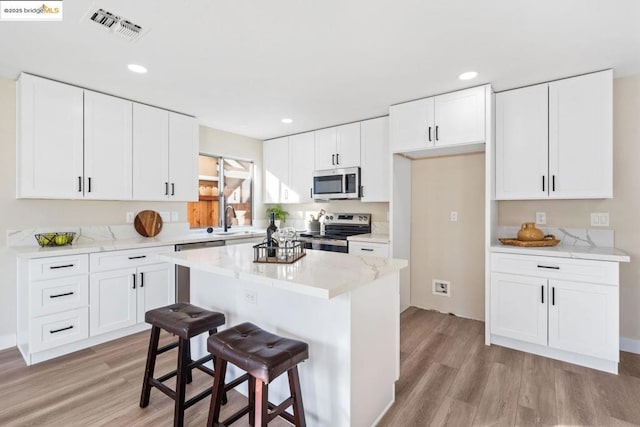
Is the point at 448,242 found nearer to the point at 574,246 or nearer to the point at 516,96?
the point at 574,246

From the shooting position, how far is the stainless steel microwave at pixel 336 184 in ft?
13.0

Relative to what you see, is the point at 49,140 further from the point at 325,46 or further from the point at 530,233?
the point at 530,233

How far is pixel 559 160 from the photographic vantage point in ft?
8.89

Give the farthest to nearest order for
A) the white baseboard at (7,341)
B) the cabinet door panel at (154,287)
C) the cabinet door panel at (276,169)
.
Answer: the cabinet door panel at (276,169), the cabinet door panel at (154,287), the white baseboard at (7,341)

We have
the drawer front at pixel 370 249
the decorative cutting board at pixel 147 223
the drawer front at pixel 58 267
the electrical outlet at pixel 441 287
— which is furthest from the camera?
the electrical outlet at pixel 441 287

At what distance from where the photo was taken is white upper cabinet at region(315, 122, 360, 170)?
4.02 metres

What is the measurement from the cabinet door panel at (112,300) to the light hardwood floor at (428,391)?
207 millimetres

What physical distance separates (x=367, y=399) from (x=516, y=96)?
A: 2.89 metres

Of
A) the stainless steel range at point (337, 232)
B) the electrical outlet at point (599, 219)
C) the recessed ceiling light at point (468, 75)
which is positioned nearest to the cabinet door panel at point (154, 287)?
the stainless steel range at point (337, 232)

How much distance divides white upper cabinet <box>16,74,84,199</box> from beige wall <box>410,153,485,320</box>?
11.9ft

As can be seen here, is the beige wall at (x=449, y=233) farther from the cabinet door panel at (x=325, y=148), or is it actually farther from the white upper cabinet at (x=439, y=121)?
the cabinet door panel at (x=325, y=148)

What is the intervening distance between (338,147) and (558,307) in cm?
289

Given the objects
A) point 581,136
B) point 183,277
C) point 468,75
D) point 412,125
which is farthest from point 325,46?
point 183,277

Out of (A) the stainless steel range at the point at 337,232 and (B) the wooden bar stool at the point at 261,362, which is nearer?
(B) the wooden bar stool at the point at 261,362
